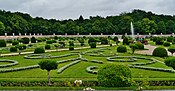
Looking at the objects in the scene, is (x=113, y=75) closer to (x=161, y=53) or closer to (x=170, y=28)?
(x=161, y=53)

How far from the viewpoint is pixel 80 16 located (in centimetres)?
9969

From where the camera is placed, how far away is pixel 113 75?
13.9 metres

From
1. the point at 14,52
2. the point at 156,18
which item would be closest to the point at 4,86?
the point at 14,52

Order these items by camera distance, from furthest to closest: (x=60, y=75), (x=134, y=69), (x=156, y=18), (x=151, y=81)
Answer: (x=156, y=18) < (x=134, y=69) < (x=60, y=75) < (x=151, y=81)

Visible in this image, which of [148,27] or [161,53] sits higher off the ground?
[148,27]

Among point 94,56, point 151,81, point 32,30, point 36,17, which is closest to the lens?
point 151,81

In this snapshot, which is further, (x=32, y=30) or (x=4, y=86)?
(x=32, y=30)

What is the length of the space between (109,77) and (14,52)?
18.5 metres

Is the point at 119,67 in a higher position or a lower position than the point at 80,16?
lower

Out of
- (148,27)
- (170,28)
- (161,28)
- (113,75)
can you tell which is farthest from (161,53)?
(170,28)

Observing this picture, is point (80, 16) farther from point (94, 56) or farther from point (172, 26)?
point (94, 56)

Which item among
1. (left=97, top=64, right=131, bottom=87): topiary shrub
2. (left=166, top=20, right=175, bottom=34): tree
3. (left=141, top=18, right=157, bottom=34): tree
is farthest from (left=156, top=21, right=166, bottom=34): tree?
(left=97, top=64, right=131, bottom=87): topiary shrub

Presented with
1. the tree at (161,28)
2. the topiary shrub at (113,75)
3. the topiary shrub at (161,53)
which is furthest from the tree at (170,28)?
the topiary shrub at (113,75)

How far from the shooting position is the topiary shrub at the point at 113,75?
13.9 meters
